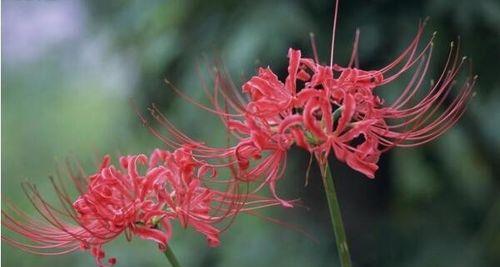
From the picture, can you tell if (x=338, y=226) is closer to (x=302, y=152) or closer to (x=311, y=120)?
(x=311, y=120)

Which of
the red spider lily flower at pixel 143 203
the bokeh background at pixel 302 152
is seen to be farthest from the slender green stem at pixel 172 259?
the bokeh background at pixel 302 152

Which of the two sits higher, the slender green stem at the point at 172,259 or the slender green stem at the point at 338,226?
the slender green stem at the point at 172,259

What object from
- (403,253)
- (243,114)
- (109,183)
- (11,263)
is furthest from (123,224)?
(11,263)

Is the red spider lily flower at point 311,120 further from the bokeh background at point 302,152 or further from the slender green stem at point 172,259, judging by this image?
the bokeh background at point 302,152

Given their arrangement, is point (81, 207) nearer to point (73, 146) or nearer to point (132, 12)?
point (132, 12)

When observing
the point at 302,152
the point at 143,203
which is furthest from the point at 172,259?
the point at 302,152

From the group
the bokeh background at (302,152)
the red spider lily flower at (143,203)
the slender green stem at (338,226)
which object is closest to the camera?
the slender green stem at (338,226)

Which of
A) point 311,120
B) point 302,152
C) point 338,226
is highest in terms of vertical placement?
point 302,152

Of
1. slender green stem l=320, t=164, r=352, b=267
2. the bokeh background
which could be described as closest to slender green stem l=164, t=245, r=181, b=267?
slender green stem l=320, t=164, r=352, b=267

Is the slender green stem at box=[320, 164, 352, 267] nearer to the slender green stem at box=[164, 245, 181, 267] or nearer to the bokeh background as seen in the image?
the slender green stem at box=[164, 245, 181, 267]
